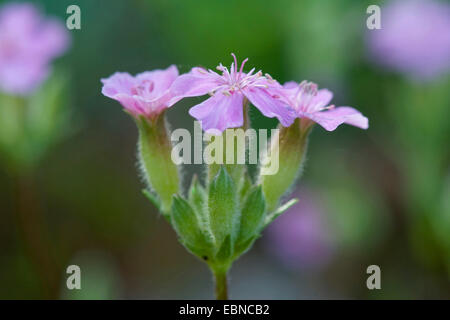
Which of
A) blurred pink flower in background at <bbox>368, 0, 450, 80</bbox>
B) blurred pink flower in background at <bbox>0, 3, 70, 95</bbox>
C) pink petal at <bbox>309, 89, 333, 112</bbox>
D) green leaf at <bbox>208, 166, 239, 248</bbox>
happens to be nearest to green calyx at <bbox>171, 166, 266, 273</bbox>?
green leaf at <bbox>208, 166, 239, 248</bbox>

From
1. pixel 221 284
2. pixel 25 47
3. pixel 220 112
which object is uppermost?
pixel 25 47

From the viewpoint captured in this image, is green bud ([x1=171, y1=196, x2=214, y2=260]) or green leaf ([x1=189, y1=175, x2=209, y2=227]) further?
green leaf ([x1=189, y1=175, x2=209, y2=227])

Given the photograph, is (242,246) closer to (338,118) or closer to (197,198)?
(197,198)

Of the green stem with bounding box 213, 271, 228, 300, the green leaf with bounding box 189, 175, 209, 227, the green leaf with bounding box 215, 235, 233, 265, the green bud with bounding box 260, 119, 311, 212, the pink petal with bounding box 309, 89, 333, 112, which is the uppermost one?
the pink petal with bounding box 309, 89, 333, 112

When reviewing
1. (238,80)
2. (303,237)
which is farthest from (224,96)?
(303,237)

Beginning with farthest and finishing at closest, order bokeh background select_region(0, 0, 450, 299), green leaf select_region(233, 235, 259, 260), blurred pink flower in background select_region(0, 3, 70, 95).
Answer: bokeh background select_region(0, 0, 450, 299), blurred pink flower in background select_region(0, 3, 70, 95), green leaf select_region(233, 235, 259, 260)

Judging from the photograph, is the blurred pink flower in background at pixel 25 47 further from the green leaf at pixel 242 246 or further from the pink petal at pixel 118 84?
the green leaf at pixel 242 246

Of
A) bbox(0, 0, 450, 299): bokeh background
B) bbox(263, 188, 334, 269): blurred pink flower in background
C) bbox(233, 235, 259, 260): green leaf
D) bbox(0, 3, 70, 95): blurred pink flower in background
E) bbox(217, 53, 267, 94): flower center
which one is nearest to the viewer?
bbox(217, 53, 267, 94): flower center

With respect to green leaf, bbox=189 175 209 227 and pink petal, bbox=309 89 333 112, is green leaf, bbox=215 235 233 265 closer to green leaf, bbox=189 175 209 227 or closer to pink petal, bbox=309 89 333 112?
green leaf, bbox=189 175 209 227
